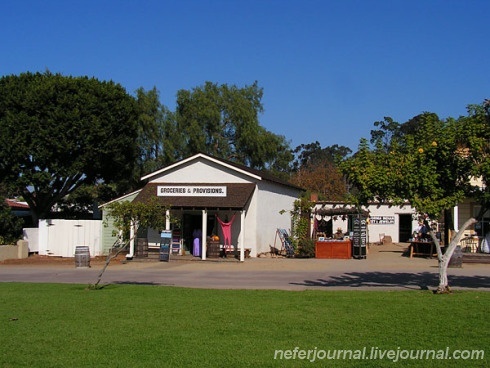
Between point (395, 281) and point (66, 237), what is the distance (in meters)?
21.1

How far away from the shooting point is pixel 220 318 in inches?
427

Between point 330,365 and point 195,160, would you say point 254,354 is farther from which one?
point 195,160

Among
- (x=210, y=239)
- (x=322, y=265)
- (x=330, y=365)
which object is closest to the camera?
(x=330, y=365)

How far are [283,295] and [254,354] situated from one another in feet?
21.5

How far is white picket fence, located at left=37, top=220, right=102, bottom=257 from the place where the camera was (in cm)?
3378

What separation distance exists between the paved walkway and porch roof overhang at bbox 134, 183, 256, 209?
9.27 ft

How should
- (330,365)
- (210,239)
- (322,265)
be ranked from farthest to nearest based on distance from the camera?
1. (210,239)
2. (322,265)
3. (330,365)

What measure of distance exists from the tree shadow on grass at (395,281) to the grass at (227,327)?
2781 mm

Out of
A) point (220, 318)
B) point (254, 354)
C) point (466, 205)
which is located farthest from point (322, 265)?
point (254, 354)

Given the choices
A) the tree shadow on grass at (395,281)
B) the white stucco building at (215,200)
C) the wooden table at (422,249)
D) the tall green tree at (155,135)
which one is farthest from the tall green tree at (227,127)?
the tree shadow on grass at (395,281)

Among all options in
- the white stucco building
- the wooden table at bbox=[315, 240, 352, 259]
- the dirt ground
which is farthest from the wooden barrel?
the wooden table at bbox=[315, 240, 352, 259]

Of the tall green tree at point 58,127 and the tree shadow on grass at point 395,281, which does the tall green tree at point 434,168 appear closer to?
the tree shadow on grass at point 395,281

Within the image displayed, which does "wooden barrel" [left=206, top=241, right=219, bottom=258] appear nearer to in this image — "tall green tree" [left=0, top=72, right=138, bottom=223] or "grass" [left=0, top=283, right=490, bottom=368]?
"tall green tree" [left=0, top=72, right=138, bottom=223]

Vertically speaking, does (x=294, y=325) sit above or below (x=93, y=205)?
below
